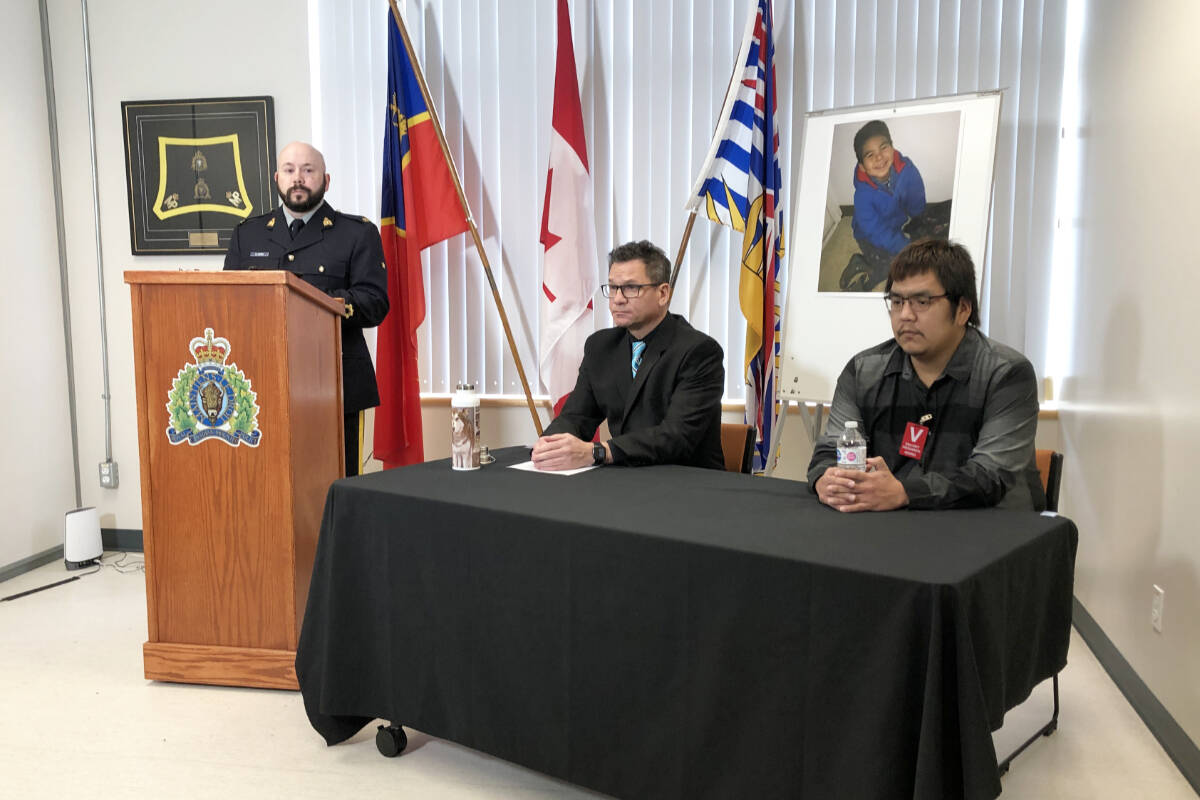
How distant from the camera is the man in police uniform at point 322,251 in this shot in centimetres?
294

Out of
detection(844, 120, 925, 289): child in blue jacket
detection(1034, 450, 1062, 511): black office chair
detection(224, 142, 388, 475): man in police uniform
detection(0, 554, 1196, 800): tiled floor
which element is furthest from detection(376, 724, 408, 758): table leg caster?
detection(844, 120, 925, 289): child in blue jacket

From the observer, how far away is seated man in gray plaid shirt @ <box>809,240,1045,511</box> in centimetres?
174

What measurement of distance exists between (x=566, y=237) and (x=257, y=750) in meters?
2.21

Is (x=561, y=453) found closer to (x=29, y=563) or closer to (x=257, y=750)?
(x=257, y=750)

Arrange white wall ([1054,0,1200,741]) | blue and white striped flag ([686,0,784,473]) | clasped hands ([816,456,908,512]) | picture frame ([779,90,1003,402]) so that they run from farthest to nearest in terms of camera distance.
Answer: blue and white striped flag ([686,0,784,473]) < picture frame ([779,90,1003,402]) < white wall ([1054,0,1200,741]) < clasped hands ([816,456,908,512])

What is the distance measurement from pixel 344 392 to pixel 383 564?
1.19 m

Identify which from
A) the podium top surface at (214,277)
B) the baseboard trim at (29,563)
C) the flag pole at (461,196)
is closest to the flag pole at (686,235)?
the flag pole at (461,196)

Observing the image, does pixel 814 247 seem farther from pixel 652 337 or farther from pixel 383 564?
pixel 383 564

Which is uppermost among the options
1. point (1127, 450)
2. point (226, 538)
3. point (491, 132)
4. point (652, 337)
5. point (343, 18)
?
point (343, 18)

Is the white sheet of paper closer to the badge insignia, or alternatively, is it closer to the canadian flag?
the canadian flag

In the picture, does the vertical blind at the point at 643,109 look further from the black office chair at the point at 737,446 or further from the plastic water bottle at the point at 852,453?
the plastic water bottle at the point at 852,453

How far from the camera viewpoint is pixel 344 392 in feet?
9.85

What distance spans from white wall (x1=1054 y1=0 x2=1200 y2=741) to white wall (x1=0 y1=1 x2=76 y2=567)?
4.13m

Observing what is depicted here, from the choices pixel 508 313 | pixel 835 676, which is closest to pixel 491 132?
pixel 508 313
